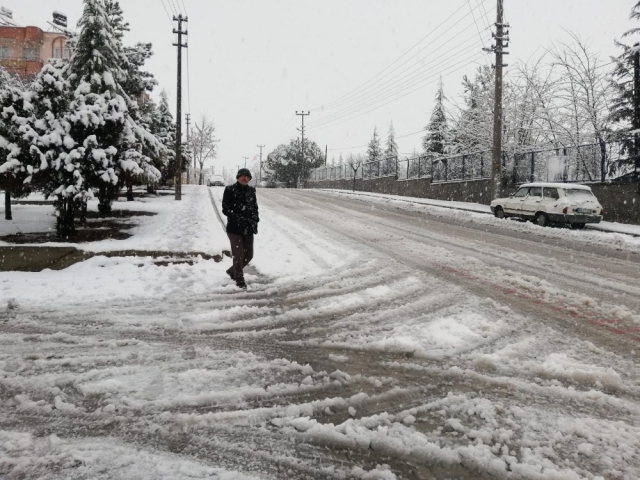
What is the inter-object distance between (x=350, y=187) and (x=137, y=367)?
44.6 metres

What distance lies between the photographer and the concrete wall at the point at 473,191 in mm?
17406

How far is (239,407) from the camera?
3.15 m

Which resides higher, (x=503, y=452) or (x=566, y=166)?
(x=566, y=166)

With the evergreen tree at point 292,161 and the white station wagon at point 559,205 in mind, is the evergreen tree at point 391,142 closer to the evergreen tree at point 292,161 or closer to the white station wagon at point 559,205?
the evergreen tree at point 292,161

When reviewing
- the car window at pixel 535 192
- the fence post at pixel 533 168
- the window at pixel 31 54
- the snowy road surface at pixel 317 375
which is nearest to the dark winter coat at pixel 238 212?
the snowy road surface at pixel 317 375

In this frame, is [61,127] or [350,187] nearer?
[61,127]

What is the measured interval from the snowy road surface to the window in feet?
158

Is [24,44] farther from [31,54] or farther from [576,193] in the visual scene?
[576,193]

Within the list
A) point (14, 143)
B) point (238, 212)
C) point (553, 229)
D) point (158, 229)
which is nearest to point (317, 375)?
point (238, 212)

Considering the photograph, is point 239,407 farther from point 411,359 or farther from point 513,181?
point 513,181

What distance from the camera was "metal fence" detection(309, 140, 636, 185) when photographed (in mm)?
18578

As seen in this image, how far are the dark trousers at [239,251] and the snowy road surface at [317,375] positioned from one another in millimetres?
293

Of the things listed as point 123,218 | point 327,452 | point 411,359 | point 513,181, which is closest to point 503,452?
point 327,452

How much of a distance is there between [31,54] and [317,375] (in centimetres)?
5410
